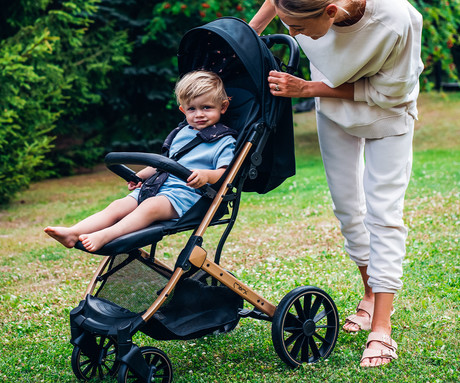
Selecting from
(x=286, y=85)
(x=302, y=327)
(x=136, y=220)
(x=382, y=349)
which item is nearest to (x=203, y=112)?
(x=286, y=85)

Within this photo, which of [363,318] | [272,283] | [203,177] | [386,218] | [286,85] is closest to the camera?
[203,177]

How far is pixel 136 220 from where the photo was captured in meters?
2.97

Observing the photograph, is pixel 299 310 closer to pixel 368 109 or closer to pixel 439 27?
pixel 368 109

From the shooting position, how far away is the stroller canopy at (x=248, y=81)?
3.30 m

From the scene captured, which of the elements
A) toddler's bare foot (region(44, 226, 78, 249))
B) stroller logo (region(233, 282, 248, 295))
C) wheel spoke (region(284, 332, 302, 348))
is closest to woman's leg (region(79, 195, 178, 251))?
toddler's bare foot (region(44, 226, 78, 249))

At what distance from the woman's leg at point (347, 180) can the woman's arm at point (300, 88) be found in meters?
0.30

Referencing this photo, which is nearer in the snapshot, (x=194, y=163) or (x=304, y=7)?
(x=304, y=7)

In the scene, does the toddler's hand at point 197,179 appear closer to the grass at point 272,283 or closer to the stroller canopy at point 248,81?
the stroller canopy at point 248,81

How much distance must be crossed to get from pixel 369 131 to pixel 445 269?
6.91 feet

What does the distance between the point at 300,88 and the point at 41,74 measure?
32.7 feet

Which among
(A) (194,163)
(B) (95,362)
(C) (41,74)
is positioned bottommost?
(B) (95,362)

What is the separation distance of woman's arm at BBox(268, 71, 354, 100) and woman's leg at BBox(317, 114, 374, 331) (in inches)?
11.9

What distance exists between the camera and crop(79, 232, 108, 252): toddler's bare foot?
2836 millimetres

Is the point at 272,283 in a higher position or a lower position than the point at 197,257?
lower
